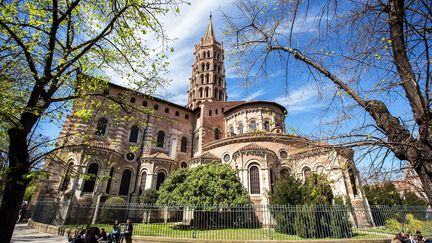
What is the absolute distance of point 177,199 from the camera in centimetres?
1609

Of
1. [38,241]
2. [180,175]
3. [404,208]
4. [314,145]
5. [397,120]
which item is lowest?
[38,241]

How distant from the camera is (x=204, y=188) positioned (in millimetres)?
16531

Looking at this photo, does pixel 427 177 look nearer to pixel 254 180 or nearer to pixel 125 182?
pixel 254 180

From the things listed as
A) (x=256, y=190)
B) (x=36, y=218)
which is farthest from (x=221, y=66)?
(x=36, y=218)

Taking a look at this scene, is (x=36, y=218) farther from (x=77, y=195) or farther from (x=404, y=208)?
(x=404, y=208)

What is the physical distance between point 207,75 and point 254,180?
27880 millimetres

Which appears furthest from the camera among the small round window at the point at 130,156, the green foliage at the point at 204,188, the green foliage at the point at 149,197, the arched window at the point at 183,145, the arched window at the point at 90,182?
the arched window at the point at 183,145

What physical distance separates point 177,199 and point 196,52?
126ft

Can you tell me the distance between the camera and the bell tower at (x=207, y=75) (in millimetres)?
42266

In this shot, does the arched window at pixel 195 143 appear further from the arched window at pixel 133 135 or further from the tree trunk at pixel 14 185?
the tree trunk at pixel 14 185

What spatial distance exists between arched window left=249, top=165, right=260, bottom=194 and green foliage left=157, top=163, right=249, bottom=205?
302 centimetres

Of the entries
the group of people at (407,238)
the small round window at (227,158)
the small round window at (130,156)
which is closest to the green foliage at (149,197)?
the small round window at (130,156)

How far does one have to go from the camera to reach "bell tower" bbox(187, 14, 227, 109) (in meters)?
42.3

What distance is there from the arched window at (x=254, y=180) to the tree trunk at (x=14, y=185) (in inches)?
→ 673
